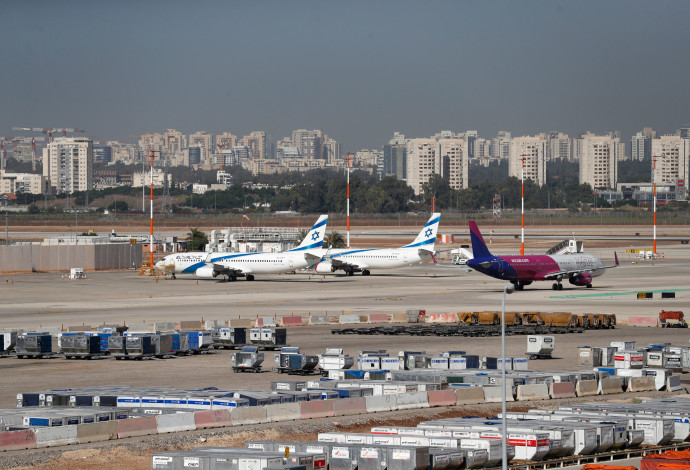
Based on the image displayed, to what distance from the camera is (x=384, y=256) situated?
11850cm

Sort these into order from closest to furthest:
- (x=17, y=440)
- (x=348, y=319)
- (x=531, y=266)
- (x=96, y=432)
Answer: (x=17, y=440), (x=96, y=432), (x=348, y=319), (x=531, y=266)

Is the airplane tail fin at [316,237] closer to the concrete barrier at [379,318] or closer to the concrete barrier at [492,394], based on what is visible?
the concrete barrier at [379,318]

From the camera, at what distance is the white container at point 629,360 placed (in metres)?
50.7

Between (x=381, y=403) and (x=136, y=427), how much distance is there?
9.68m

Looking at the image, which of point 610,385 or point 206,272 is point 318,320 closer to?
point 610,385

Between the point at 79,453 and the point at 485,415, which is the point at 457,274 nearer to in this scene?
the point at 485,415

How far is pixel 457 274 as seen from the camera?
12338 centimetres

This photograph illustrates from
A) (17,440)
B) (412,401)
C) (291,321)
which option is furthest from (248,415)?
(291,321)

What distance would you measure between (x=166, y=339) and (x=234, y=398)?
19102mm

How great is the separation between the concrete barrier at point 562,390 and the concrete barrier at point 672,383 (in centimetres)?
534

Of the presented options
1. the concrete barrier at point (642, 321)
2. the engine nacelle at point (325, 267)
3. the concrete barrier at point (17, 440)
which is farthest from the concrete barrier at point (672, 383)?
the engine nacelle at point (325, 267)

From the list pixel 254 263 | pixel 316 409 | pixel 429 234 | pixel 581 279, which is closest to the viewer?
pixel 316 409

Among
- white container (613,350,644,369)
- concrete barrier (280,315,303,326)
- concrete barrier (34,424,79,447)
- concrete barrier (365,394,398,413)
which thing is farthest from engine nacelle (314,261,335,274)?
concrete barrier (34,424,79,447)

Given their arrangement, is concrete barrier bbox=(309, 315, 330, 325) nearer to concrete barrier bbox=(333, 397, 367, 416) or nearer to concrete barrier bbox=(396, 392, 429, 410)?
concrete barrier bbox=(396, 392, 429, 410)
